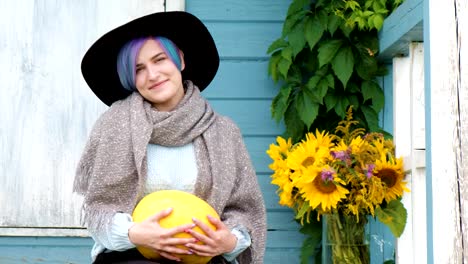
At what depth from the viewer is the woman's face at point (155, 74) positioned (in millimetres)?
3232

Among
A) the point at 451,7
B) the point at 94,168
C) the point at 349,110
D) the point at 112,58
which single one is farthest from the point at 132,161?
the point at 349,110

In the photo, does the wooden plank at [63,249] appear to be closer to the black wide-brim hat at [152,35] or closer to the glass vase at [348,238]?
the glass vase at [348,238]

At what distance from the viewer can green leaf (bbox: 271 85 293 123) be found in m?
4.41

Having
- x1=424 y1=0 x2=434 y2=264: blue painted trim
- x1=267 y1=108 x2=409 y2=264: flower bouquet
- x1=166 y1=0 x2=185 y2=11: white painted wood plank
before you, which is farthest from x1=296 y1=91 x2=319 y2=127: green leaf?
x1=424 y1=0 x2=434 y2=264: blue painted trim

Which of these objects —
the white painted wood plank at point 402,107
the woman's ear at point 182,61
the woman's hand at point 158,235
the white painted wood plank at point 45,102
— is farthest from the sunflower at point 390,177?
the white painted wood plank at point 45,102

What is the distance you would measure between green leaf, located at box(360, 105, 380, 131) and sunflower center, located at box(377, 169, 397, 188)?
498mm

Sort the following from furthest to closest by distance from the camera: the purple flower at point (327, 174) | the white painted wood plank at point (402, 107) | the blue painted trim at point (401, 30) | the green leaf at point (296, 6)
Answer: the green leaf at point (296, 6) < the white painted wood plank at point (402, 107) < the purple flower at point (327, 174) < the blue painted trim at point (401, 30)

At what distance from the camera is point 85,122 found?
464 centimetres

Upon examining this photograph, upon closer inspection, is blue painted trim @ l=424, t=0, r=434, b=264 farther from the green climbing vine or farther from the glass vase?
the green climbing vine

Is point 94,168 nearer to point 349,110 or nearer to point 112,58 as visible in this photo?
point 112,58

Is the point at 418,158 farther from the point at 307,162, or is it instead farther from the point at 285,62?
the point at 285,62

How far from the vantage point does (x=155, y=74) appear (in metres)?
3.22

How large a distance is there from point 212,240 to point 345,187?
111 cm

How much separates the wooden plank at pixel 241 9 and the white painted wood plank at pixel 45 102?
1.10 feet
